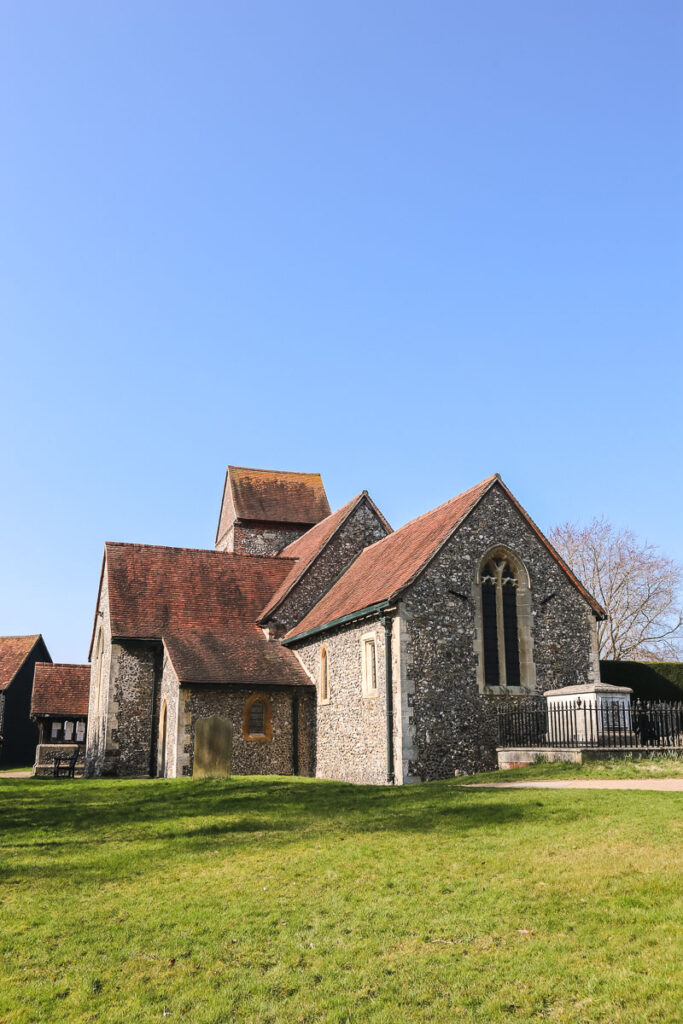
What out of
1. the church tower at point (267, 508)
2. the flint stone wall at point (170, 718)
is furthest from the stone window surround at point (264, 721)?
the church tower at point (267, 508)

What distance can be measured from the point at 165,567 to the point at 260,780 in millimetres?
12764

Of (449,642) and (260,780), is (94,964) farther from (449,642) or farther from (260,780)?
(449,642)

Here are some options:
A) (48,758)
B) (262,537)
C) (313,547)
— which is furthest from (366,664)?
(262,537)

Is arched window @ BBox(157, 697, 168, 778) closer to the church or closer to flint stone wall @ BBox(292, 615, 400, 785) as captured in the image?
the church

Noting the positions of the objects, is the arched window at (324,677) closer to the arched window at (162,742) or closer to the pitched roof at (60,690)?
the arched window at (162,742)

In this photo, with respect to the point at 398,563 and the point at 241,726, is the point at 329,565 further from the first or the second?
the point at 241,726

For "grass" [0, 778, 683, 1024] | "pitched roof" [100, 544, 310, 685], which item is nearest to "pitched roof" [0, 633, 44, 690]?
A: "pitched roof" [100, 544, 310, 685]

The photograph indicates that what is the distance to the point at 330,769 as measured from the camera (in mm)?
21766

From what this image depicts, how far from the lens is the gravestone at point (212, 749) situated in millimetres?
17891

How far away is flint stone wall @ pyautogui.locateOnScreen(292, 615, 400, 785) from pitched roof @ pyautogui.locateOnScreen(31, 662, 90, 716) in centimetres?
1760

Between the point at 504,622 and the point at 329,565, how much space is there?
861 cm

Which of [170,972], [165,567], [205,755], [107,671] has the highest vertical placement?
[165,567]

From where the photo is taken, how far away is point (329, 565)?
27609 mm

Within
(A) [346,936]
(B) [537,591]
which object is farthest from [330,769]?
(A) [346,936]
